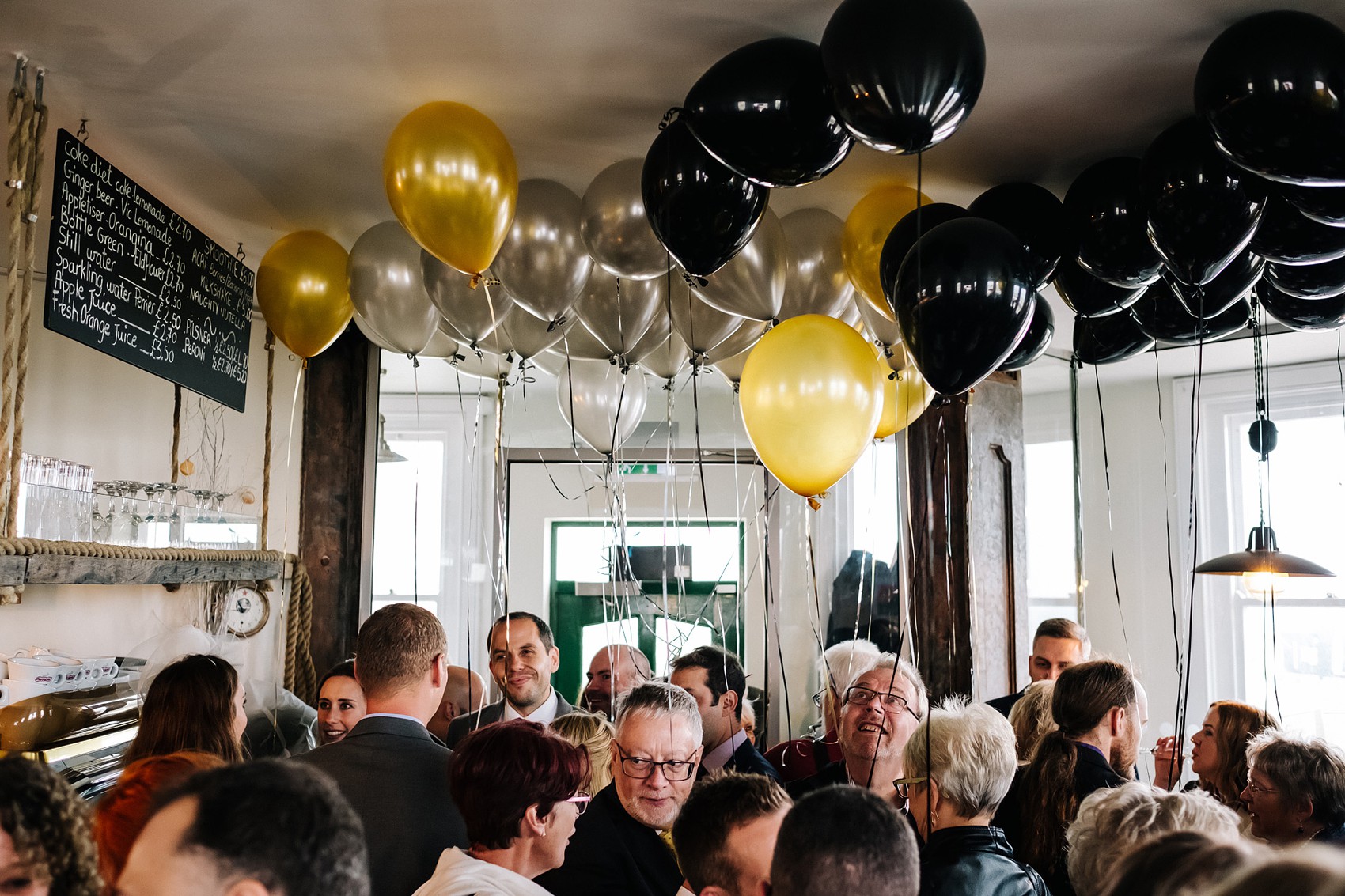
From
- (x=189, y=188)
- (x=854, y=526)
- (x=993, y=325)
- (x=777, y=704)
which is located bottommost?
(x=777, y=704)

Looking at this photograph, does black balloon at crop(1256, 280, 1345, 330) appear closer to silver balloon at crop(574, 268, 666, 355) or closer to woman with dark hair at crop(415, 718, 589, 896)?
silver balloon at crop(574, 268, 666, 355)

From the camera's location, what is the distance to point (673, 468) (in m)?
5.73

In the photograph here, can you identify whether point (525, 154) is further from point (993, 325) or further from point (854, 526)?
point (854, 526)

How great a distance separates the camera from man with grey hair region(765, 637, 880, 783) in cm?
307

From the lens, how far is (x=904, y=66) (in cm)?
176

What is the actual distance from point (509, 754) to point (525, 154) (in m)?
1.72

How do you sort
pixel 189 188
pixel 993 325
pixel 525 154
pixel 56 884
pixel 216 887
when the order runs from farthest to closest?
pixel 189 188 → pixel 525 154 → pixel 993 325 → pixel 56 884 → pixel 216 887

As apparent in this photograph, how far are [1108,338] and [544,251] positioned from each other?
1778mm

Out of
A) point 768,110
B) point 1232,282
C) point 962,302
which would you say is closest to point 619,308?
Answer: point 768,110

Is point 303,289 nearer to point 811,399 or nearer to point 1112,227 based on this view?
point 811,399

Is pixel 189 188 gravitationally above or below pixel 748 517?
above

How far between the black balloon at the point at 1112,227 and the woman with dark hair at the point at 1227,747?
1.24m

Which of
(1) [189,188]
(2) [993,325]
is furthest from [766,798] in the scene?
(1) [189,188]

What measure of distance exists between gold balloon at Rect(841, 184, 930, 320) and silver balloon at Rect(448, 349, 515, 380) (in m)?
1.12
